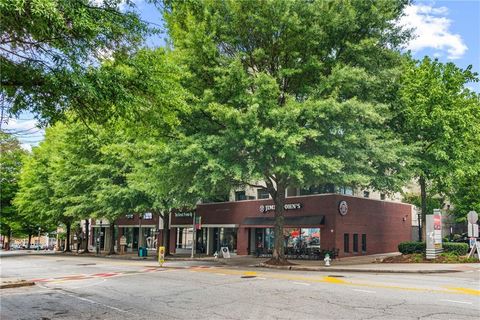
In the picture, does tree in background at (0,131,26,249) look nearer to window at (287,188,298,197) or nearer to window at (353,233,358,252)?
window at (287,188,298,197)

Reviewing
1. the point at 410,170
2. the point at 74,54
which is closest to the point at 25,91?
the point at 74,54

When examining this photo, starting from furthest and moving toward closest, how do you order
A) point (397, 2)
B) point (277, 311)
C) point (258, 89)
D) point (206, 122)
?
1. point (397, 2)
2. point (206, 122)
3. point (258, 89)
4. point (277, 311)

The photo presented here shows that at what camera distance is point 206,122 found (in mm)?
23016

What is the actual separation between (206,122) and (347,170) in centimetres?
764

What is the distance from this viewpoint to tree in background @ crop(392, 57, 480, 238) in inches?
1024

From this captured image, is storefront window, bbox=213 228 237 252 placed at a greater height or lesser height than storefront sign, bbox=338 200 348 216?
lesser

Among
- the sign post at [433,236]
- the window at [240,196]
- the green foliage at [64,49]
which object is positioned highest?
the green foliage at [64,49]

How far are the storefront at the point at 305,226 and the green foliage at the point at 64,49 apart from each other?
24858mm

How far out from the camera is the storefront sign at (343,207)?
107 feet

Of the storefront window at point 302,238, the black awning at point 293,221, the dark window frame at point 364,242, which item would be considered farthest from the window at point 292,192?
the dark window frame at point 364,242

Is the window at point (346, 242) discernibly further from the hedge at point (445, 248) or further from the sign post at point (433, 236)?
the sign post at point (433, 236)

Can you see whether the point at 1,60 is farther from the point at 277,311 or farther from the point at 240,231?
the point at 240,231

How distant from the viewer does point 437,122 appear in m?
25.9

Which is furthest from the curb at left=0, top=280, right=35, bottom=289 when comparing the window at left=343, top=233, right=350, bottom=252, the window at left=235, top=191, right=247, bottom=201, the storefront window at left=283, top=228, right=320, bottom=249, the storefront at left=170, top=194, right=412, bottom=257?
the window at left=235, top=191, right=247, bottom=201
